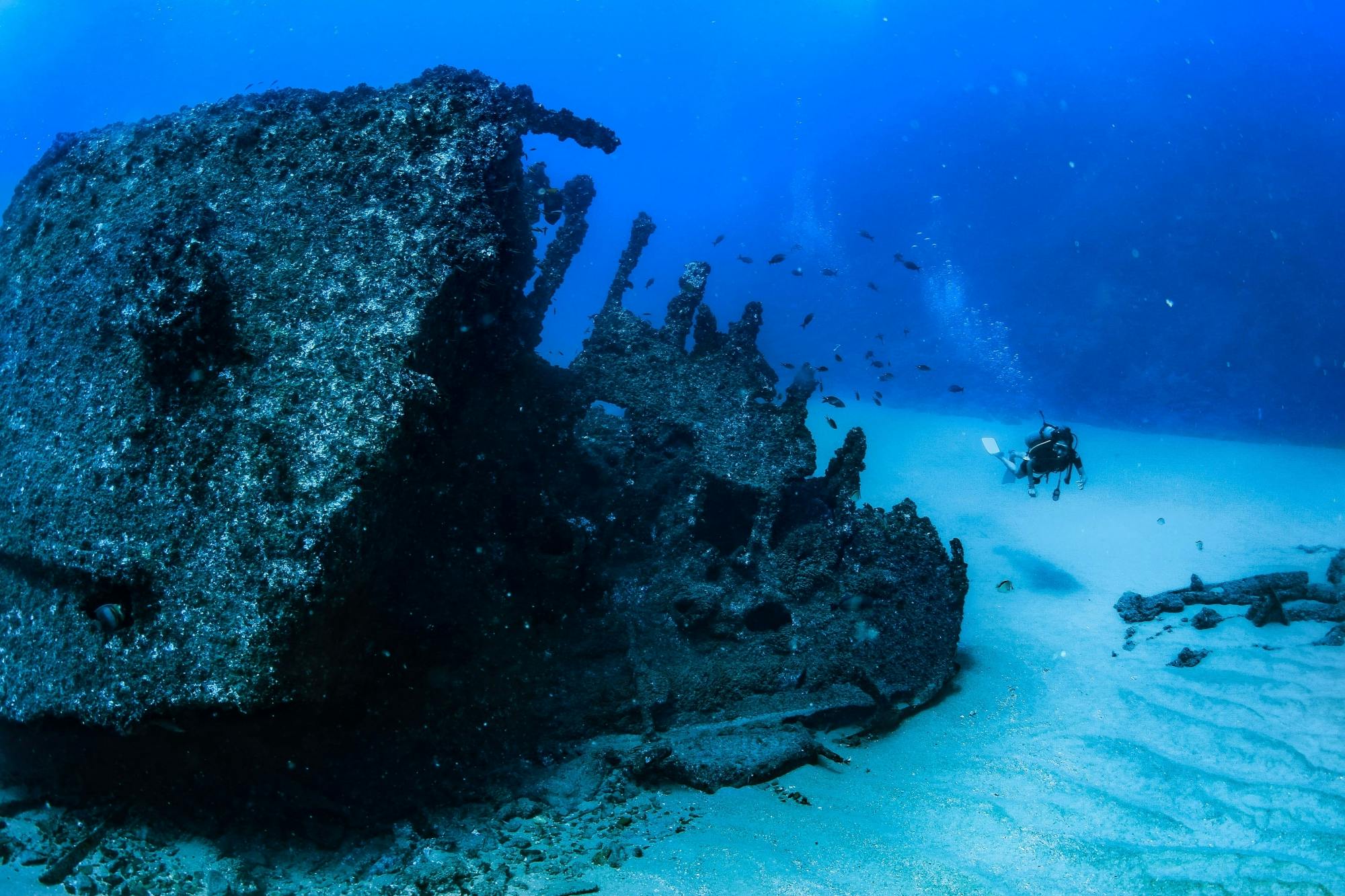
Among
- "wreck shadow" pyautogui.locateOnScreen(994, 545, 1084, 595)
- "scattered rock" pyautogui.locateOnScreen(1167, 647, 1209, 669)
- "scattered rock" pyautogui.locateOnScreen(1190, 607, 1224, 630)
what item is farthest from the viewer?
"wreck shadow" pyautogui.locateOnScreen(994, 545, 1084, 595)

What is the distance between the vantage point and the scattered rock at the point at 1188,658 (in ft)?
17.3

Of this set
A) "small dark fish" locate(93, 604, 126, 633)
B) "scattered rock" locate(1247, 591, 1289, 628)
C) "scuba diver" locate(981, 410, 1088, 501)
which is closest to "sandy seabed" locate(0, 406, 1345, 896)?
"scattered rock" locate(1247, 591, 1289, 628)

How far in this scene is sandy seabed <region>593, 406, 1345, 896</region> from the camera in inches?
115

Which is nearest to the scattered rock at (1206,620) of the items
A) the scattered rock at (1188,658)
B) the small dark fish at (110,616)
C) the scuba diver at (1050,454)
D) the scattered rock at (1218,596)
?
the scattered rock at (1218,596)

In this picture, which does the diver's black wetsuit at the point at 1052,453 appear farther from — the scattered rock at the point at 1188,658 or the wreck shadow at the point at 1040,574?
the scattered rock at the point at 1188,658

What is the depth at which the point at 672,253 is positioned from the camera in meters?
99.5

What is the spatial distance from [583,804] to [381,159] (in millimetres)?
3845

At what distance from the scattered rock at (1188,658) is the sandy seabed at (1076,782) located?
79 millimetres

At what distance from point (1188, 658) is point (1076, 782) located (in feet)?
7.81

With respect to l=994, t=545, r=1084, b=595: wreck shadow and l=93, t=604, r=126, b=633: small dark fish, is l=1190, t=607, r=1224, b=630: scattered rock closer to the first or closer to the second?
l=994, t=545, r=1084, b=595: wreck shadow

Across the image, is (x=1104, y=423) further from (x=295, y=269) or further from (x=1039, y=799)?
(x=295, y=269)

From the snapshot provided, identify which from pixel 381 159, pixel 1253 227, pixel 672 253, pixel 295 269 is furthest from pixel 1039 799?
pixel 672 253

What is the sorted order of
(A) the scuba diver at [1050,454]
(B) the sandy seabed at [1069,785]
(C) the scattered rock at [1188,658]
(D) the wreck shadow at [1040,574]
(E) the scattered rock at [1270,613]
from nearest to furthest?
1. (B) the sandy seabed at [1069,785]
2. (C) the scattered rock at [1188,658]
3. (E) the scattered rock at [1270,613]
4. (A) the scuba diver at [1050,454]
5. (D) the wreck shadow at [1040,574]

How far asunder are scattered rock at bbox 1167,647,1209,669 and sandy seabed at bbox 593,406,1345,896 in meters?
0.08
